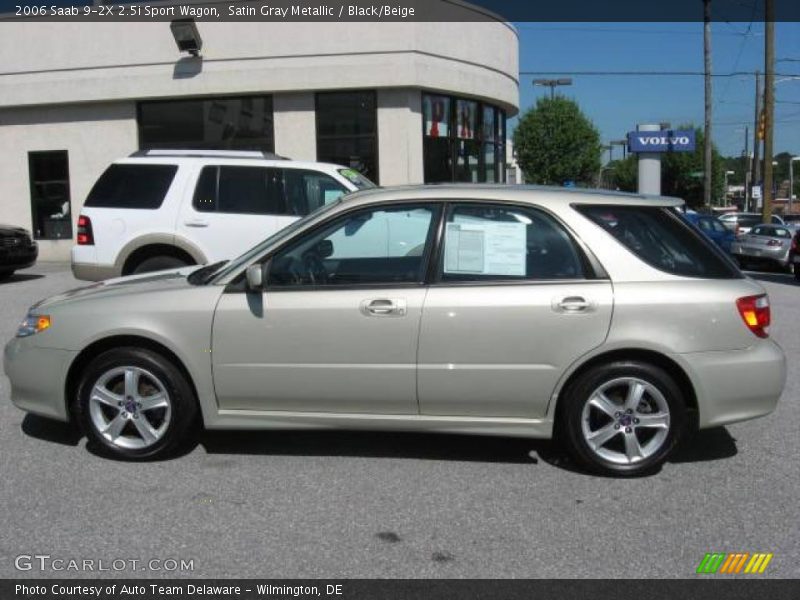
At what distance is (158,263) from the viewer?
8898mm

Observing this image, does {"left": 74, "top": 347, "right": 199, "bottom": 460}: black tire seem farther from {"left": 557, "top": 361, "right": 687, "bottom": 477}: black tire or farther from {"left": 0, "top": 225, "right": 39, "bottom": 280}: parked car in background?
{"left": 0, "top": 225, "right": 39, "bottom": 280}: parked car in background

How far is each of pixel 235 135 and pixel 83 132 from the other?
12.4 ft

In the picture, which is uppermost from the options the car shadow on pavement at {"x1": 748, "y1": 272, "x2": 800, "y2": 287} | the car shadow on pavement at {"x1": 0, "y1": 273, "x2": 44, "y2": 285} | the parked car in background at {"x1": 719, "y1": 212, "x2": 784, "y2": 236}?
the parked car in background at {"x1": 719, "y1": 212, "x2": 784, "y2": 236}

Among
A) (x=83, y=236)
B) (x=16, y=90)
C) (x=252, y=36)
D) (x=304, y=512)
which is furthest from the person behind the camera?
(x=16, y=90)

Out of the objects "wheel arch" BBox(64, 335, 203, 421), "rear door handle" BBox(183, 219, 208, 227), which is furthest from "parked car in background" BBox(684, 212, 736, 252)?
"wheel arch" BBox(64, 335, 203, 421)

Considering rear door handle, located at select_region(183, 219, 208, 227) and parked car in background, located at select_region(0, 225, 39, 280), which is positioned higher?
rear door handle, located at select_region(183, 219, 208, 227)

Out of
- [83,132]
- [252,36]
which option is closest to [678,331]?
[252,36]

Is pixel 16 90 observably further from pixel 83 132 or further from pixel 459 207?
pixel 459 207

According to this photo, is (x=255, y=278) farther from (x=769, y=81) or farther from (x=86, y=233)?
(x=769, y=81)

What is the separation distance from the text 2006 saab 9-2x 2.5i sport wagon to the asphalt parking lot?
283 mm

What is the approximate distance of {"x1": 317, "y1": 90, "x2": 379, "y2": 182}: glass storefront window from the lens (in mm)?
17828

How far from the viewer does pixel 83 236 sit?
891 cm
